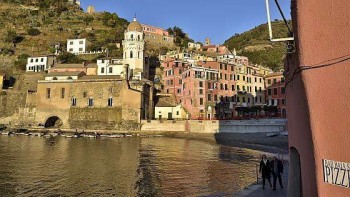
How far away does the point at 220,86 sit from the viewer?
220ft

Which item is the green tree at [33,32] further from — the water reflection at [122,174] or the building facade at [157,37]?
the water reflection at [122,174]

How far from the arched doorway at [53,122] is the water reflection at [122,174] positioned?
38.4 meters

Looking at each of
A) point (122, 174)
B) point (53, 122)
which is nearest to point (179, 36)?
point (53, 122)

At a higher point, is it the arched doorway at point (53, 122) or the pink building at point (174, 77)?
the pink building at point (174, 77)

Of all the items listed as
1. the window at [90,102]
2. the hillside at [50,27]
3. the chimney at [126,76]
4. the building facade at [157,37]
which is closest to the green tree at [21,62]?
the hillside at [50,27]

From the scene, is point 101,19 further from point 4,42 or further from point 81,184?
point 81,184

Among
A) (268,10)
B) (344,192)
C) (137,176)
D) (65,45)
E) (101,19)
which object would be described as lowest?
(137,176)

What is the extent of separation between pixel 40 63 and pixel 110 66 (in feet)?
67.4

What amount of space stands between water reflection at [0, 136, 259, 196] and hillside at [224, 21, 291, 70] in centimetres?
8460

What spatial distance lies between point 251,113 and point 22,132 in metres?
42.9

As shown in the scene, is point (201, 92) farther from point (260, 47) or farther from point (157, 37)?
point (260, 47)

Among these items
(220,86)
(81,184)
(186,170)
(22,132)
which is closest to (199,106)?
(220,86)

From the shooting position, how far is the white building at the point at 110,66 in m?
74.8

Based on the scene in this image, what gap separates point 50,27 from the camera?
4648 inches
